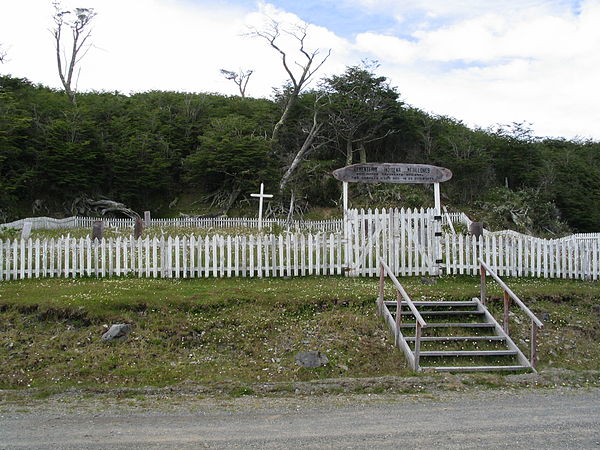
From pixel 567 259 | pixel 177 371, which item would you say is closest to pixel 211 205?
pixel 567 259

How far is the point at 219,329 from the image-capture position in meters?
9.52

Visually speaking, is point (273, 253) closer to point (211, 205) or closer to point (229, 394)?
point (229, 394)

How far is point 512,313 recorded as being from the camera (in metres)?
10.6

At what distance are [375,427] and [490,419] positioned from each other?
143 cm

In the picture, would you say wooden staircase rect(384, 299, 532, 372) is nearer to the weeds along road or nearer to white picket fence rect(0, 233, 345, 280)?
the weeds along road

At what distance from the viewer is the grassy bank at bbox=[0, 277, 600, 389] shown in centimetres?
803

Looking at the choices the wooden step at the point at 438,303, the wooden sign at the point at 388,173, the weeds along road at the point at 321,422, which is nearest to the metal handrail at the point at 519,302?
the wooden step at the point at 438,303

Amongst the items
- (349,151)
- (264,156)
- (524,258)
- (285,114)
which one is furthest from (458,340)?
(285,114)

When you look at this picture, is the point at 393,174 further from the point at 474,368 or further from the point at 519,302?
the point at 474,368

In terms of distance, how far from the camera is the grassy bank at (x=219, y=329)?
8031mm

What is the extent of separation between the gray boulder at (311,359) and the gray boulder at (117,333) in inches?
125

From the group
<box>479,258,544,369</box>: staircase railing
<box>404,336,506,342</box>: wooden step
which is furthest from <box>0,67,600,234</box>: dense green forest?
<box>404,336,506,342</box>: wooden step

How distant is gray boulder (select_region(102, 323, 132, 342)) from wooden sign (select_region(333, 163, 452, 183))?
6.76 metres

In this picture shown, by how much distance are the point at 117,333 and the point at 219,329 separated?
1.81 meters
